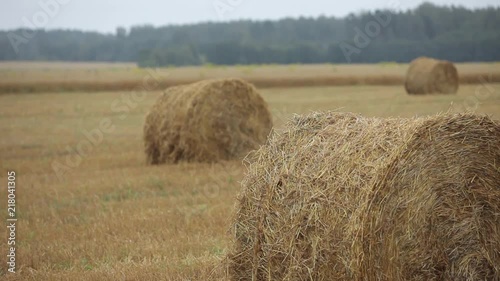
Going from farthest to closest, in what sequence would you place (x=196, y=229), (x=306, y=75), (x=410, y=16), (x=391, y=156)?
1. (x=410, y=16)
2. (x=306, y=75)
3. (x=196, y=229)
4. (x=391, y=156)

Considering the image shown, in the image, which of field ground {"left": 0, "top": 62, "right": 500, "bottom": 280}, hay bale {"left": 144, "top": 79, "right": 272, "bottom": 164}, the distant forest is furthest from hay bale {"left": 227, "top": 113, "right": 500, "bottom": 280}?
the distant forest

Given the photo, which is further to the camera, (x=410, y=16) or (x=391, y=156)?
(x=410, y=16)

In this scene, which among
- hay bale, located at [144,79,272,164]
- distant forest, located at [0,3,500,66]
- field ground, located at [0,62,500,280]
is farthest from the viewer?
distant forest, located at [0,3,500,66]

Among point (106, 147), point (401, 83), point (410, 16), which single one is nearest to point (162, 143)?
point (106, 147)

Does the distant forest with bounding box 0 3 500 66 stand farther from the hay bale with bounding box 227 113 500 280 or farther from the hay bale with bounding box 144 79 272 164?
the hay bale with bounding box 227 113 500 280

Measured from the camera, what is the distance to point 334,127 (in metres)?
5.95

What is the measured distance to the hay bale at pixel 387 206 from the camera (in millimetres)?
5039

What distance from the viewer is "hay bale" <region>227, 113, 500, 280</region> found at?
5.04 meters

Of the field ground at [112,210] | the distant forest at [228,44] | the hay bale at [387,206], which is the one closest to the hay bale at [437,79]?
the field ground at [112,210]

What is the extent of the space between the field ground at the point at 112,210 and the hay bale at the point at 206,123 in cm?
49

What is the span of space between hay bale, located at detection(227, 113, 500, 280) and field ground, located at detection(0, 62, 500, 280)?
693mm

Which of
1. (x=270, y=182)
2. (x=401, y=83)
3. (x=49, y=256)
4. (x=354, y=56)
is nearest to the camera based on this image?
(x=270, y=182)

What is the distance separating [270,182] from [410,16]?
46.5 m

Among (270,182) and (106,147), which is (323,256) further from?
(106,147)
